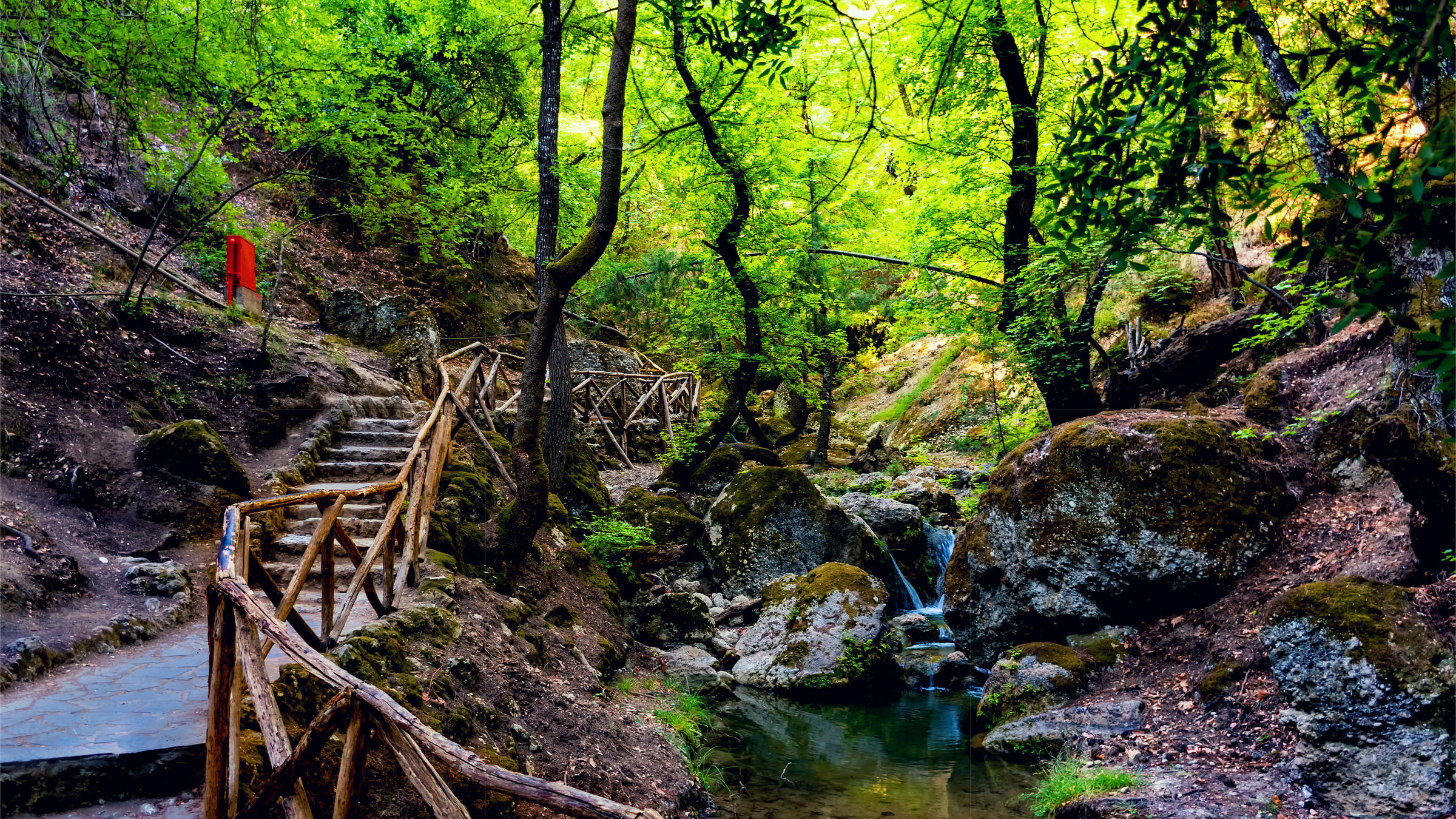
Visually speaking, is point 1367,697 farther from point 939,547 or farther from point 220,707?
point 939,547

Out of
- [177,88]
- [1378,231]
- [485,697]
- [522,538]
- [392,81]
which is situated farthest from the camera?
[392,81]

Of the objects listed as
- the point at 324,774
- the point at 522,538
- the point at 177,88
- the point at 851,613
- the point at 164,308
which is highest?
the point at 177,88

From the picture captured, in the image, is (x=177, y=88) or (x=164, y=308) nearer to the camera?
(x=177, y=88)

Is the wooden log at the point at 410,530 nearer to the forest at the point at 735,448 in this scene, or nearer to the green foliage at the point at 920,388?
the forest at the point at 735,448

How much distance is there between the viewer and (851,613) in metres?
8.73

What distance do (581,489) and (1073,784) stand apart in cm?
692

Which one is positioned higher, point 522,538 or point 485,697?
point 522,538

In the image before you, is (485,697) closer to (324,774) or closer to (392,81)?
(324,774)

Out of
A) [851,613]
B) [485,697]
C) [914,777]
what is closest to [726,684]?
[851,613]

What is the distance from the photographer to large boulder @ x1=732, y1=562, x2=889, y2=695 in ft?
27.2

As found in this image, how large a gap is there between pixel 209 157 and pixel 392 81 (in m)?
5.22

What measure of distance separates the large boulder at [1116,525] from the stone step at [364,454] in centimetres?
668

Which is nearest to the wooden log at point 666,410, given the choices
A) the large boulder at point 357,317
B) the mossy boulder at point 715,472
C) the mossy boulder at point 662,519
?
the mossy boulder at point 715,472

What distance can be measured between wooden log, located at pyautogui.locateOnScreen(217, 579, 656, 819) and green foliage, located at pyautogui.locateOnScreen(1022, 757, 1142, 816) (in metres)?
4.16
